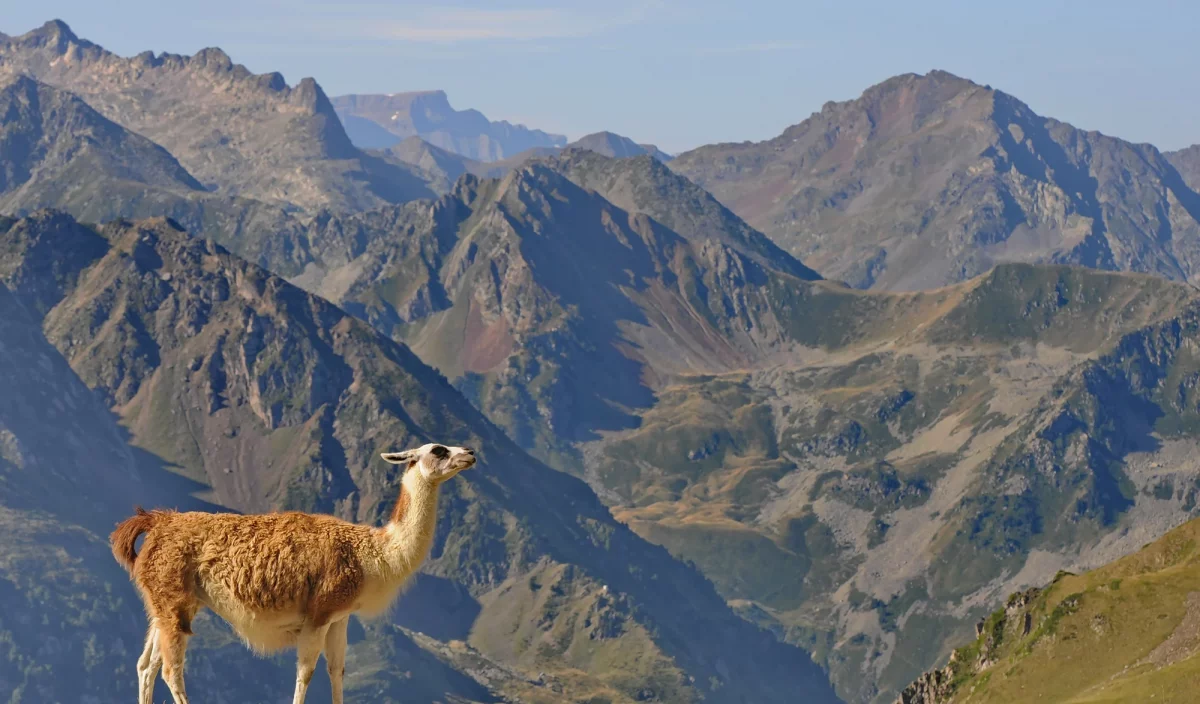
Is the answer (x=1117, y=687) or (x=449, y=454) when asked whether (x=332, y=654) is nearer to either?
(x=449, y=454)

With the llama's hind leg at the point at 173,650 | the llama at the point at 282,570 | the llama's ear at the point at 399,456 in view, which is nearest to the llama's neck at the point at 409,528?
the llama at the point at 282,570

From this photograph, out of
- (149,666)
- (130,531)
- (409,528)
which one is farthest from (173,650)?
(409,528)

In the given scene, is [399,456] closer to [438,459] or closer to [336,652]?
[438,459]

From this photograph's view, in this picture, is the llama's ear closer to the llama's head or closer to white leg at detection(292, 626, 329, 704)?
the llama's head

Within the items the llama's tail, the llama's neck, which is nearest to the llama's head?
the llama's neck

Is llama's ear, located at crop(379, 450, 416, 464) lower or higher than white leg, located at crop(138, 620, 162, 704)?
higher

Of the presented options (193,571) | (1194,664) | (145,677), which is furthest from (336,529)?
(1194,664)

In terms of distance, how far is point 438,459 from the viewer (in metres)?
42.5

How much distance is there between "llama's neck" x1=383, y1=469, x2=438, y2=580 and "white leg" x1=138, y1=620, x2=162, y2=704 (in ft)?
26.5

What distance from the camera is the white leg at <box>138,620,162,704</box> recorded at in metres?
45.7

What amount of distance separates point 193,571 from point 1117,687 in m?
171

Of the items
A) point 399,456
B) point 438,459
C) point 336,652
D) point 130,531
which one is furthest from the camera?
point 130,531

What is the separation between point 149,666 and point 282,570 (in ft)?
21.6

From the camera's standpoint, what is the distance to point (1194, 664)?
593 feet
